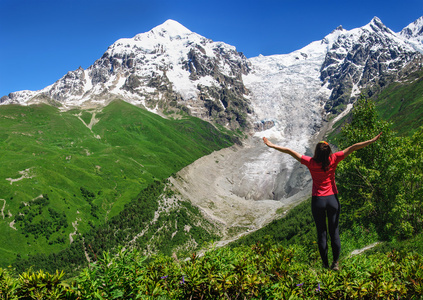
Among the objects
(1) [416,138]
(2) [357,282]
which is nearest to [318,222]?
(2) [357,282]

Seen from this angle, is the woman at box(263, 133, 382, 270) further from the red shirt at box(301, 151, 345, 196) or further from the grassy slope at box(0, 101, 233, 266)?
the grassy slope at box(0, 101, 233, 266)

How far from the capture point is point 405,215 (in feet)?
82.1

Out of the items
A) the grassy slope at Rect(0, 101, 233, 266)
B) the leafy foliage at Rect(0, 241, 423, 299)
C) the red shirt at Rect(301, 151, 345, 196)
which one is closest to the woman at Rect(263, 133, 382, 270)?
the red shirt at Rect(301, 151, 345, 196)

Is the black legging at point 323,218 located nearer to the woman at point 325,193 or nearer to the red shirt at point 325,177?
the woman at point 325,193

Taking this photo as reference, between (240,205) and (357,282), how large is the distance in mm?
163987

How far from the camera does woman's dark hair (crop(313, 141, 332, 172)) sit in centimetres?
1004

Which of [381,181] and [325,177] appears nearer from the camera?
[325,177]

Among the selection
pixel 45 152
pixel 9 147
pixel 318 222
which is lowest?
pixel 318 222

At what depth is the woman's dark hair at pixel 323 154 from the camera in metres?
10.0

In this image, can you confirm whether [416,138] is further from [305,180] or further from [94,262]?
[305,180]

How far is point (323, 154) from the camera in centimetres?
1013

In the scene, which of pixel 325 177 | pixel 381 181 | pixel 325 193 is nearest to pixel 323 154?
pixel 325 177

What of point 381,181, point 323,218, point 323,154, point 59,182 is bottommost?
point 381,181

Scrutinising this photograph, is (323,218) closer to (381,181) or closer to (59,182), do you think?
(381,181)
